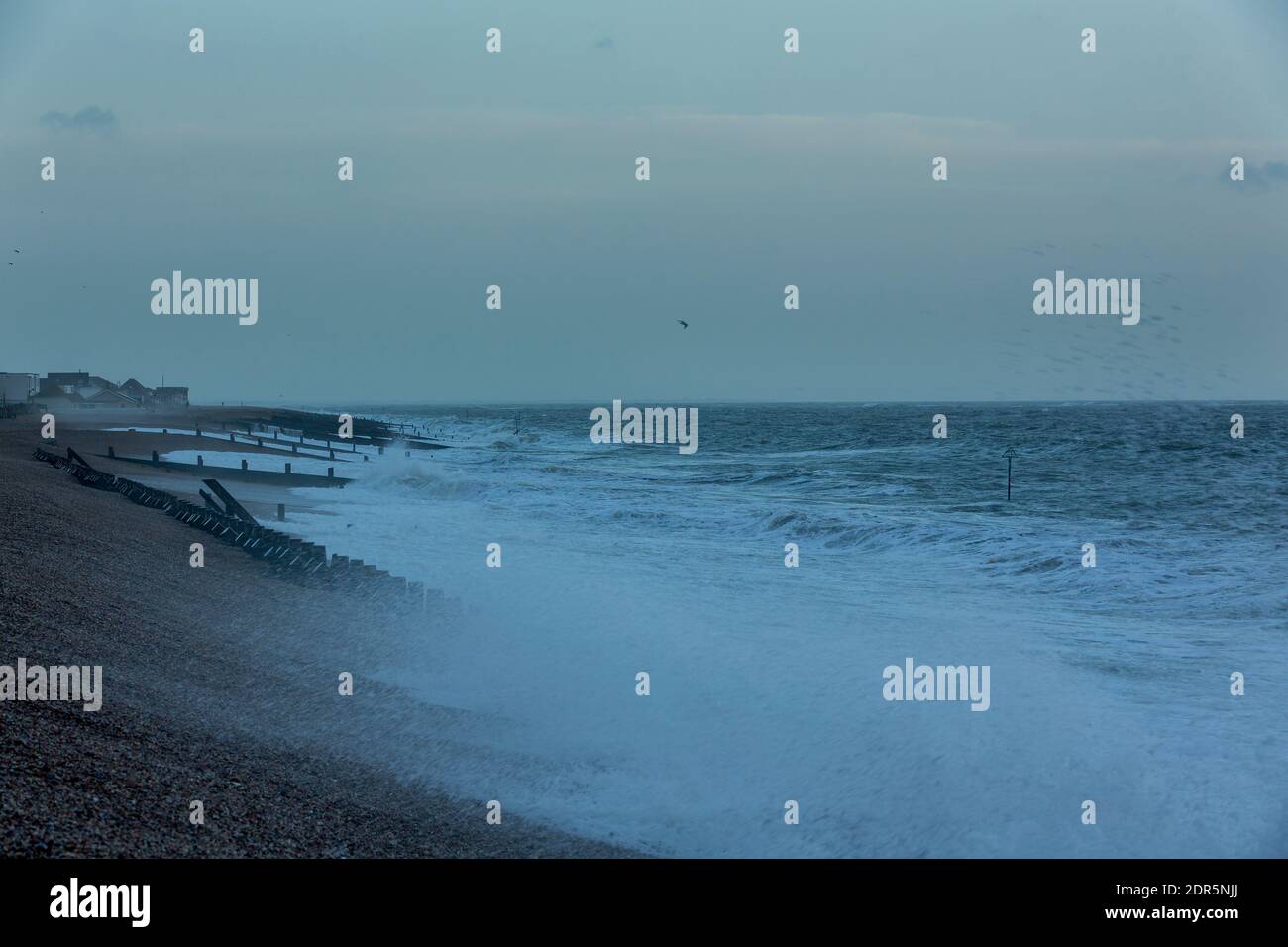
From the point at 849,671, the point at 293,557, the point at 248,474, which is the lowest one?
the point at 849,671

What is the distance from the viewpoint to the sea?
9.62 meters

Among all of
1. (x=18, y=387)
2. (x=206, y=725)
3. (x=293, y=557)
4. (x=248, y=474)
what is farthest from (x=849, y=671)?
(x=18, y=387)

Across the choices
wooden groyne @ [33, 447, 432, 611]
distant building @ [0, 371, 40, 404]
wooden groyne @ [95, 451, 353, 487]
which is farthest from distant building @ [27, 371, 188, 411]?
wooden groyne @ [33, 447, 432, 611]

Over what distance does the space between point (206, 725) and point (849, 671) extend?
7.67 meters

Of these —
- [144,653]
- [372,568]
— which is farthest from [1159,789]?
[372,568]

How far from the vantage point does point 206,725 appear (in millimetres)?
9922

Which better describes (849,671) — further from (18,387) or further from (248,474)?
(18,387)

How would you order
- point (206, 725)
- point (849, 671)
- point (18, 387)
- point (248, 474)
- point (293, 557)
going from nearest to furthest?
point (206, 725) → point (849, 671) → point (293, 557) → point (248, 474) → point (18, 387)

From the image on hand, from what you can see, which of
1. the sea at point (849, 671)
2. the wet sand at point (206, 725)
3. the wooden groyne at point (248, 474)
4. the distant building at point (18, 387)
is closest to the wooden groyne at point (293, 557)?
the wet sand at point (206, 725)

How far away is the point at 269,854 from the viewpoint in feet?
24.3

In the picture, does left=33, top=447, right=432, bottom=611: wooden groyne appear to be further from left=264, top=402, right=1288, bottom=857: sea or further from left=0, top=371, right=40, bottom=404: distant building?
left=0, top=371, right=40, bottom=404: distant building

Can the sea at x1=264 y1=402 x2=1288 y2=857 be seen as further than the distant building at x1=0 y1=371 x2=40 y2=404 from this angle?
No

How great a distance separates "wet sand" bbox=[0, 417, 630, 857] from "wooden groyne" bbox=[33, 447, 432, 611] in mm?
408

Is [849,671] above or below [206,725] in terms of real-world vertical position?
below
